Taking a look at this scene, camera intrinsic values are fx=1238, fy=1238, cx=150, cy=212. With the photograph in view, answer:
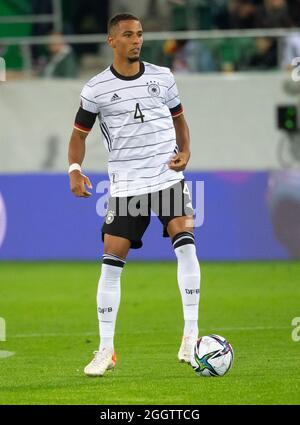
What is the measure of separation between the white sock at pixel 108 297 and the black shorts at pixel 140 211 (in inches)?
8.4

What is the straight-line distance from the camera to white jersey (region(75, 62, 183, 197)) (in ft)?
30.6

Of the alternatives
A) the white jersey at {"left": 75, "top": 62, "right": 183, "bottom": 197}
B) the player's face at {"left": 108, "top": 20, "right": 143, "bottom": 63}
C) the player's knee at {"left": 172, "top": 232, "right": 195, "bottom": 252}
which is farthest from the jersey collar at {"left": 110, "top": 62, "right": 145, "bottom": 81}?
the player's knee at {"left": 172, "top": 232, "right": 195, "bottom": 252}

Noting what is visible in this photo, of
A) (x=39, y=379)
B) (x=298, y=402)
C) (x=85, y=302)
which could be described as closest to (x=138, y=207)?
(x=39, y=379)

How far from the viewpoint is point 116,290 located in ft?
30.5

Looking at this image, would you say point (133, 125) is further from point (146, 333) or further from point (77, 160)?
point (146, 333)

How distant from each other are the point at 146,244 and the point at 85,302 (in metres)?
4.34

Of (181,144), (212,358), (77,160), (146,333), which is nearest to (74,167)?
(77,160)

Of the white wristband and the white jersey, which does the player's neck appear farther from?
the white wristband

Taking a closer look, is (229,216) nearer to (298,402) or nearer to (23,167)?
(23,167)

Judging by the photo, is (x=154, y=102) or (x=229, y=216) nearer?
(x=154, y=102)

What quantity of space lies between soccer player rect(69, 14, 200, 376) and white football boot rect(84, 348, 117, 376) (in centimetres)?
1

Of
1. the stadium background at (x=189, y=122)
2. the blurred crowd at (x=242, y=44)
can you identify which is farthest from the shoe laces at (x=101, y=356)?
the blurred crowd at (x=242, y=44)

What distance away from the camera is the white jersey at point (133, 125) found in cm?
932

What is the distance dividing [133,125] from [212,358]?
187 cm
